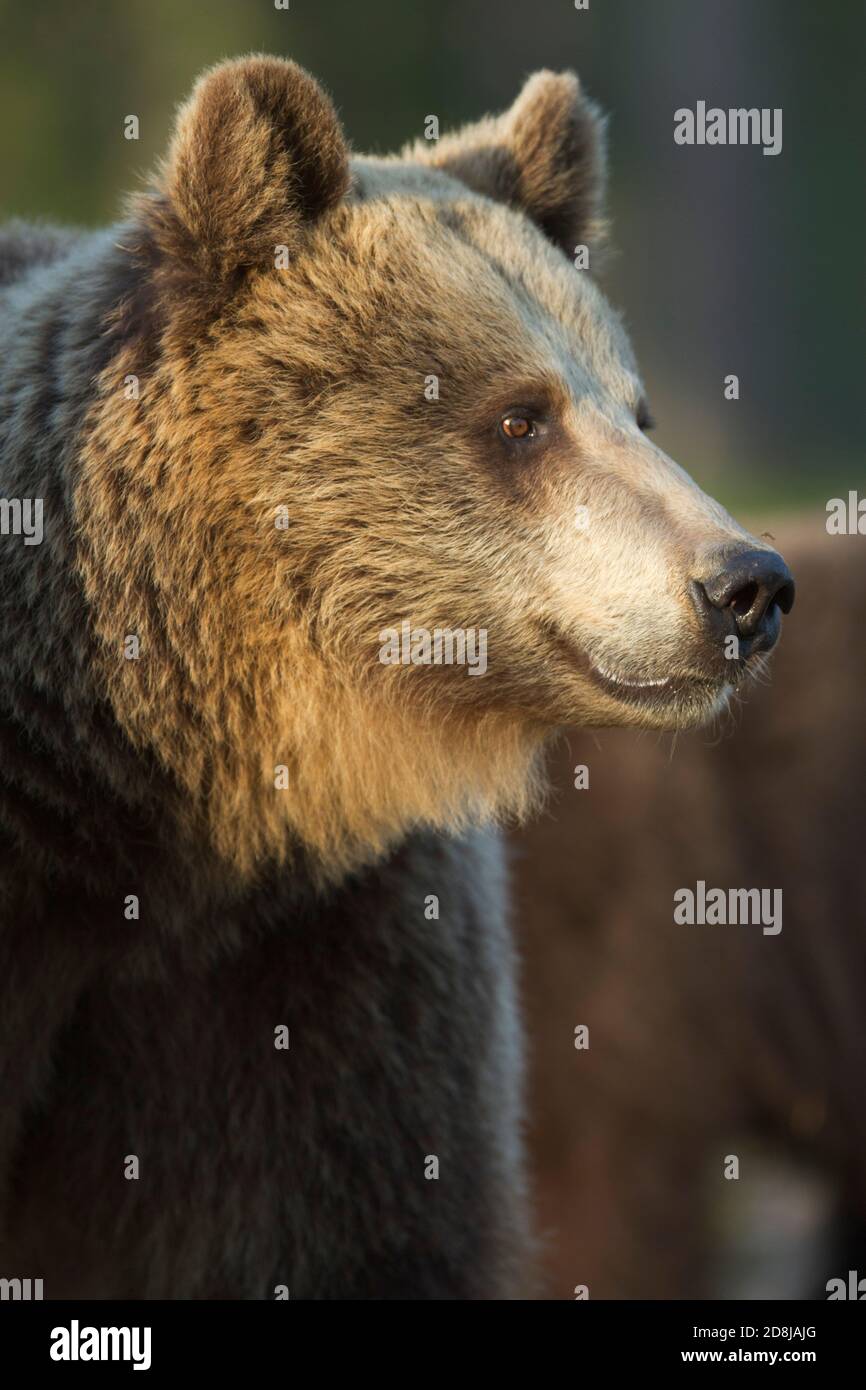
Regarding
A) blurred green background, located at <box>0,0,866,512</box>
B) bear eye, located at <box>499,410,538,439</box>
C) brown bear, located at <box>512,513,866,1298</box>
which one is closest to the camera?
bear eye, located at <box>499,410,538,439</box>

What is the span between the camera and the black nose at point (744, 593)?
3.37 m

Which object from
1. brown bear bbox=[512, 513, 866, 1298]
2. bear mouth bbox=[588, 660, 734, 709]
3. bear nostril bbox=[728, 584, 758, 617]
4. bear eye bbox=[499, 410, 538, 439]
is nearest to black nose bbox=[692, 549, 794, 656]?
bear nostril bbox=[728, 584, 758, 617]

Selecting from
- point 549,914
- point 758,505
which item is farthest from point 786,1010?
point 758,505

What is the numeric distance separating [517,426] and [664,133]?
14.1 meters

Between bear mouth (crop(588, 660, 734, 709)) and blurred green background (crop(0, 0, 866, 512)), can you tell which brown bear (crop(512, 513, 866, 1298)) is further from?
blurred green background (crop(0, 0, 866, 512))

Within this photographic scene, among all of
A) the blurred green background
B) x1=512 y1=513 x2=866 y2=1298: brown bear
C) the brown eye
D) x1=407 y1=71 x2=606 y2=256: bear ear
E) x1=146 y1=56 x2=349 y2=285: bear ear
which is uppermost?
the blurred green background

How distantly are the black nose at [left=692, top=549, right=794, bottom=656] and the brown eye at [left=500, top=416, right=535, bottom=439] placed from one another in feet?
1.74

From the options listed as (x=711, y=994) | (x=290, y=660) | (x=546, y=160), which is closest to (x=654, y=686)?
(x=290, y=660)

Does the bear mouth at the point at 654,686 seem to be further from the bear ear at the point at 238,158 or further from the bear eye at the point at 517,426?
the bear ear at the point at 238,158

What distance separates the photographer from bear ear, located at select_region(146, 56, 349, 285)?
11.7 ft

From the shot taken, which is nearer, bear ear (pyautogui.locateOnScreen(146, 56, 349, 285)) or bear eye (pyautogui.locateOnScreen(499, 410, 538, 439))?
bear ear (pyautogui.locateOnScreen(146, 56, 349, 285))

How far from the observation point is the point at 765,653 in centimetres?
359

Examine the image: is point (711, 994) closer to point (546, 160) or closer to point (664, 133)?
point (546, 160)

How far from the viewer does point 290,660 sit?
12.1 ft
